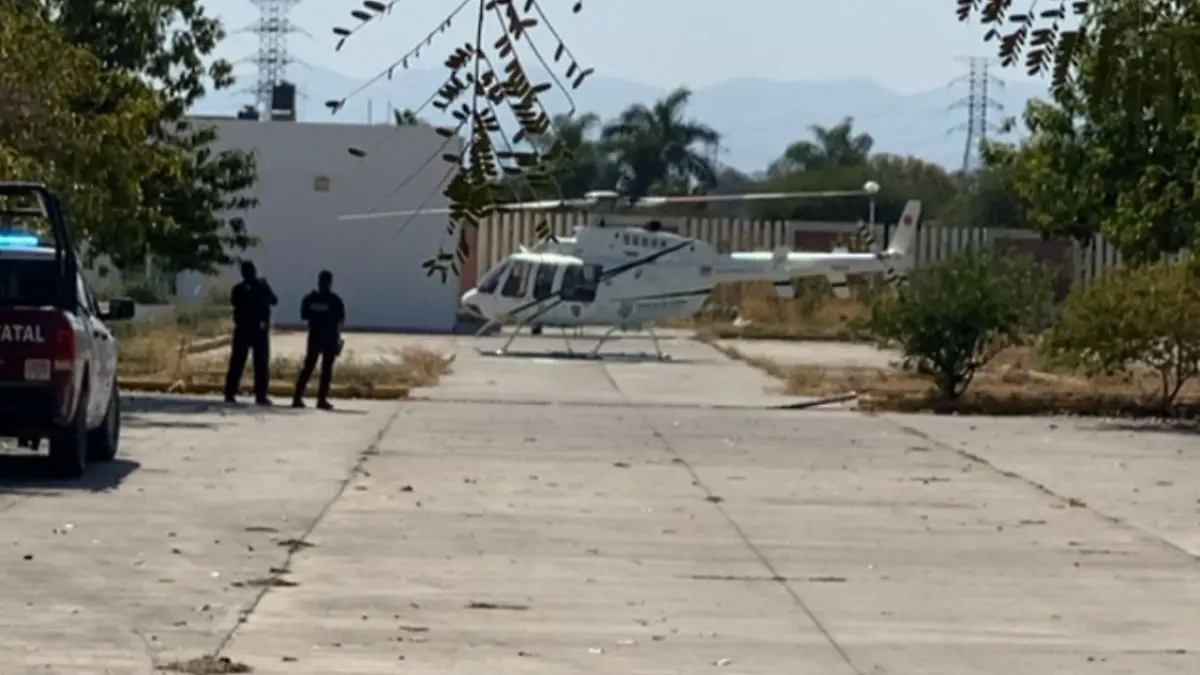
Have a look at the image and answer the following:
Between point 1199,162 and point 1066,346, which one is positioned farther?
point 1066,346

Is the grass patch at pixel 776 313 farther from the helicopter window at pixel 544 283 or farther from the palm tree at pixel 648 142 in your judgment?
the palm tree at pixel 648 142

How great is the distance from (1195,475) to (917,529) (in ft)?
21.1

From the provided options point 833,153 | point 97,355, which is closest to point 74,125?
point 97,355

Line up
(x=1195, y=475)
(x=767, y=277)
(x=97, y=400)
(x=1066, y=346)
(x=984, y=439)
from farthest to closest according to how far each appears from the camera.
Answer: (x=767, y=277) < (x=1066, y=346) < (x=984, y=439) < (x=1195, y=475) < (x=97, y=400)

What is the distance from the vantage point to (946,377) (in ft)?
107

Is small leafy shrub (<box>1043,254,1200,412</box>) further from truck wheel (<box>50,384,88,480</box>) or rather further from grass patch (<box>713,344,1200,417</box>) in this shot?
truck wheel (<box>50,384,88,480</box>)

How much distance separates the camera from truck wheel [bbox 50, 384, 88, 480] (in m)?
18.0

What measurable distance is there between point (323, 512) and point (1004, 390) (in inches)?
771

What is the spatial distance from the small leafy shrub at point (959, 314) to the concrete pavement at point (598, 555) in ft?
20.1

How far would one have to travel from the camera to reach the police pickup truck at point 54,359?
17.5m

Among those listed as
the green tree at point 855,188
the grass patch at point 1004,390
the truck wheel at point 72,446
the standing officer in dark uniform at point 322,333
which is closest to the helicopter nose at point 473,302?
the grass patch at point 1004,390

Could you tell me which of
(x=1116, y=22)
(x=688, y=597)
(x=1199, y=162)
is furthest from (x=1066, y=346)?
(x=1116, y=22)

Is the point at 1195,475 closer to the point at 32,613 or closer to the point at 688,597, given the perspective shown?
the point at 688,597

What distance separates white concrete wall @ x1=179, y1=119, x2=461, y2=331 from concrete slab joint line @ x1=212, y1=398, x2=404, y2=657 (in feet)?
88.6
